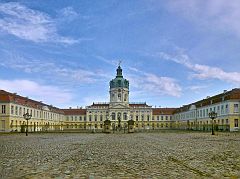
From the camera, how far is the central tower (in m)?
127

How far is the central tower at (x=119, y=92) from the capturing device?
127 meters

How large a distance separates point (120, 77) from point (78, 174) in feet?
405

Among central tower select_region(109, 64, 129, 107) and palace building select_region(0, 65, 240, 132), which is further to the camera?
central tower select_region(109, 64, 129, 107)

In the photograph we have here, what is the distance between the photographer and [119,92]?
12756cm

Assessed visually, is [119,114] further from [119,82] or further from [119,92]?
[119,82]

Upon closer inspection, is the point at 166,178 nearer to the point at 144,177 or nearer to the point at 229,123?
the point at 144,177

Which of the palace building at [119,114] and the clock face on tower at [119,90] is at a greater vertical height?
the clock face on tower at [119,90]

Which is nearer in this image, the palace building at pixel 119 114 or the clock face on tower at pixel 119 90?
the palace building at pixel 119 114

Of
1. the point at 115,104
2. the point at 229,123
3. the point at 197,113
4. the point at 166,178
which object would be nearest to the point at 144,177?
the point at 166,178

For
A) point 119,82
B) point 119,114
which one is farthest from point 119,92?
point 119,114

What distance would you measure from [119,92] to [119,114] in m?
8.58

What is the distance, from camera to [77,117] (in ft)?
437

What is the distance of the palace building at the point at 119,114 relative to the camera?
69375 millimetres

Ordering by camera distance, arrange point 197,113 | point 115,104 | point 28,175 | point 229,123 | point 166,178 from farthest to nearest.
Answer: point 115,104, point 197,113, point 229,123, point 28,175, point 166,178
